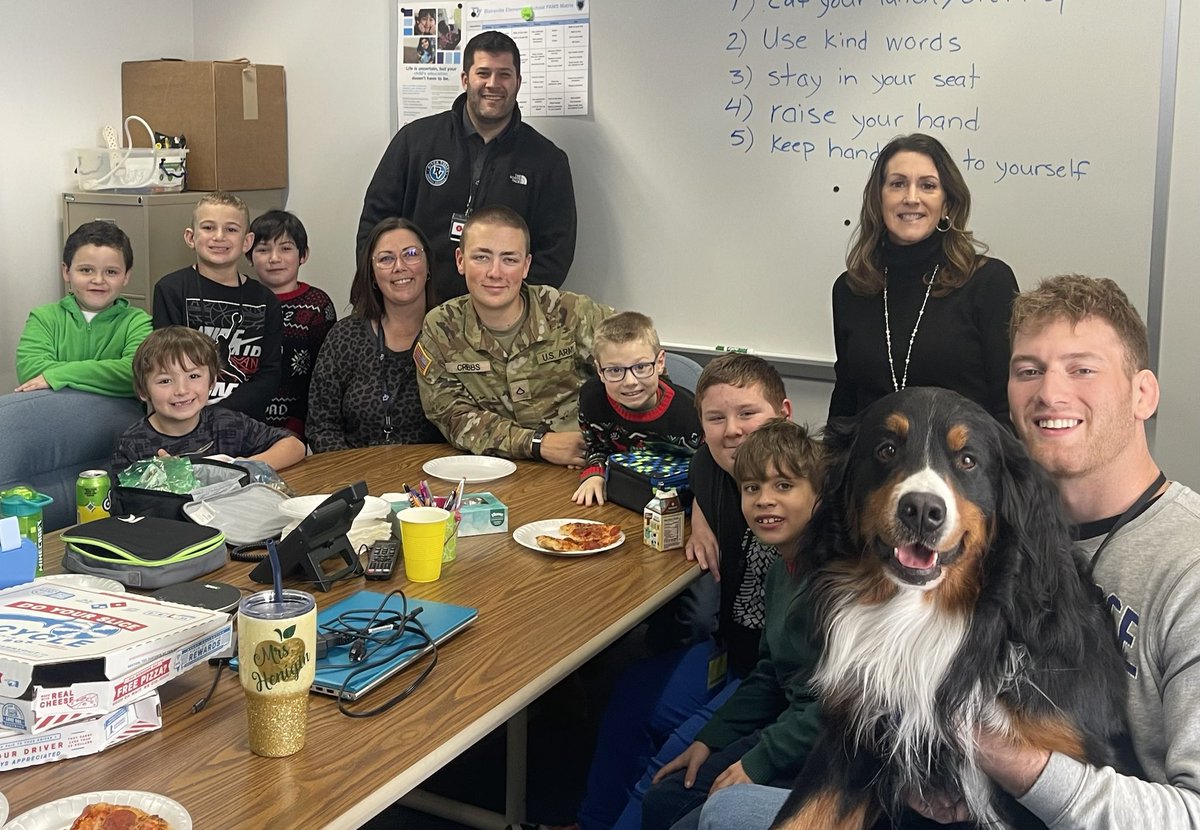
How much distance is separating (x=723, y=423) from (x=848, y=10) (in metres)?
2.05

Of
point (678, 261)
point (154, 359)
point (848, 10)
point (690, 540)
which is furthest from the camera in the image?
point (678, 261)

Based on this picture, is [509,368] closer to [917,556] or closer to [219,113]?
[917,556]

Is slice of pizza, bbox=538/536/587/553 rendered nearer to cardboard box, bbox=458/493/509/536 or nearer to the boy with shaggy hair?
cardboard box, bbox=458/493/509/536

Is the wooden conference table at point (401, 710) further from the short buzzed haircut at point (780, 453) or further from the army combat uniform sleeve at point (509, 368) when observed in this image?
the army combat uniform sleeve at point (509, 368)

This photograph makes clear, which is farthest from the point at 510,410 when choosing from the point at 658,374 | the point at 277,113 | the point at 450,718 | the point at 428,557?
the point at 277,113

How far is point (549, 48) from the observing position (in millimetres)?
4652

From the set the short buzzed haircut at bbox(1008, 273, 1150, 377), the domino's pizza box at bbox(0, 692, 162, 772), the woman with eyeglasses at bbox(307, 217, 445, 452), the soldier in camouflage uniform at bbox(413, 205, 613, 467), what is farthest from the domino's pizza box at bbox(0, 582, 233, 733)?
the woman with eyeglasses at bbox(307, 217, 445, 452)

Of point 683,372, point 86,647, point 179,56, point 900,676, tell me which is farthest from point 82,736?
point 179,56

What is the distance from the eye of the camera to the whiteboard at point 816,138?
11.9 ft

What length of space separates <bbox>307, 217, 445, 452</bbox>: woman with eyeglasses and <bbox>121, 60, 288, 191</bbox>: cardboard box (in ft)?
5.51

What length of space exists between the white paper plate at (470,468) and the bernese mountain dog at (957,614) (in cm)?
160

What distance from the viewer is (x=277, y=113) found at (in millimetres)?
5336

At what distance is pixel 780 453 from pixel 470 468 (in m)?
1.09

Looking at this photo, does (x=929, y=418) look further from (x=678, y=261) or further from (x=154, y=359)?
(x=678, y=261)
